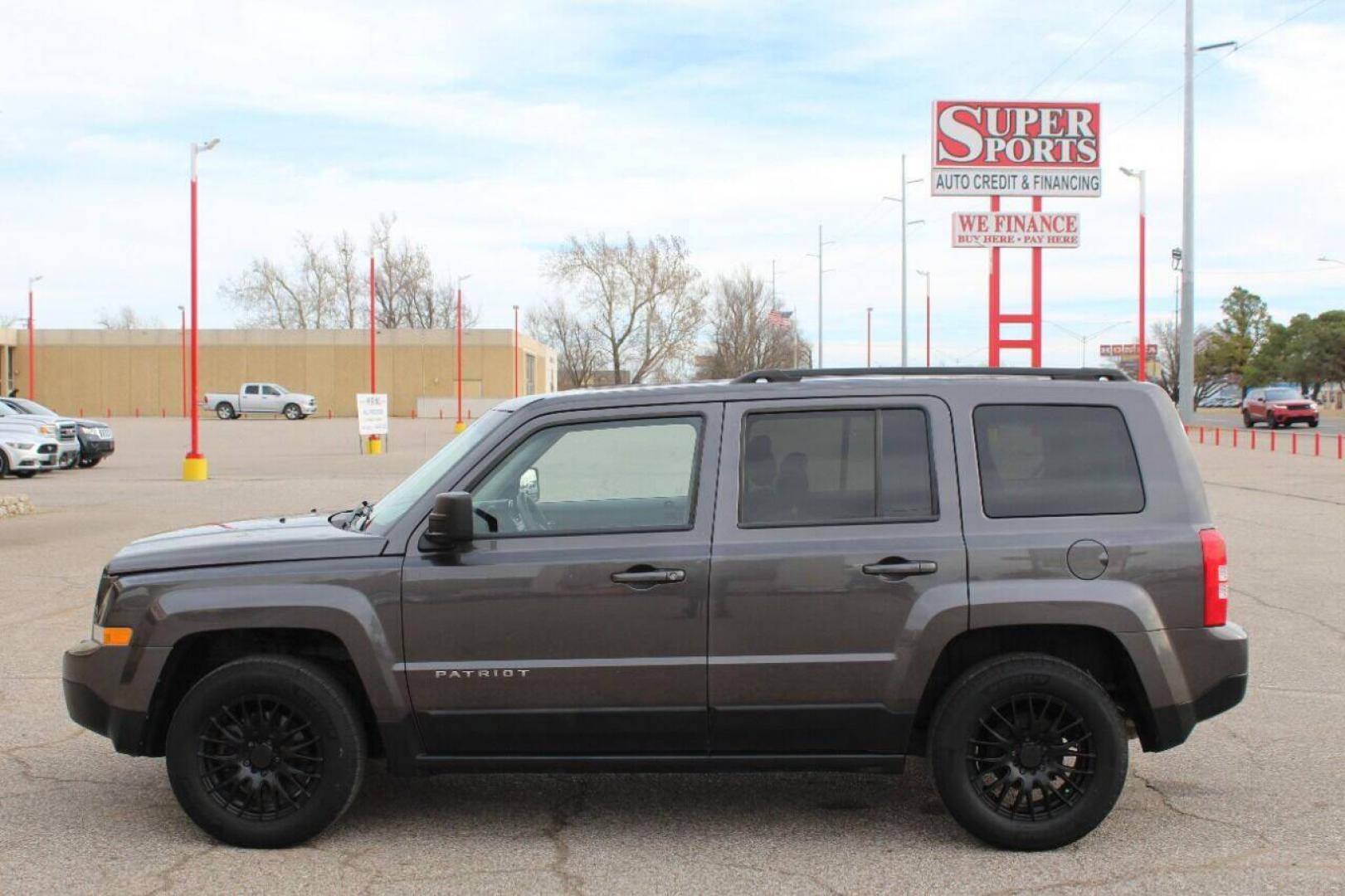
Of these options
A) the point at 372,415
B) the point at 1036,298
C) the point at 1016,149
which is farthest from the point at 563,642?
the point at 372,415

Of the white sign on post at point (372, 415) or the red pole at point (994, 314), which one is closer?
the red pole at point (994, 314)

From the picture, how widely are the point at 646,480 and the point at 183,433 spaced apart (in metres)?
51.2

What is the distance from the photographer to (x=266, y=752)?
4793mm

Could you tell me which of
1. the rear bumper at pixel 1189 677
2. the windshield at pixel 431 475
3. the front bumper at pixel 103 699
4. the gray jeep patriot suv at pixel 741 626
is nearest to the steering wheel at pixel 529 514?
the gray jeep patriot suv at pixel 741 626

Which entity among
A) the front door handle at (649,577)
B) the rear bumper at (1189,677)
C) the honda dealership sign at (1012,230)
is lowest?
the rear bumper at (1189,677)

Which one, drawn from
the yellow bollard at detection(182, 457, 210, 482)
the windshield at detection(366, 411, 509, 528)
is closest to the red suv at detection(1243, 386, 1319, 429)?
the yellow bollard at detection(182, 457, 210, 482)

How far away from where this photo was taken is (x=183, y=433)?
52.6 m

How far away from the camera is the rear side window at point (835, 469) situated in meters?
4.84

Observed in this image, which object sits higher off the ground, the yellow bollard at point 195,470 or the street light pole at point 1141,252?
the street light pole at point 1141,252

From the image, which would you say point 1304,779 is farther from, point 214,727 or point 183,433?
point 183,433

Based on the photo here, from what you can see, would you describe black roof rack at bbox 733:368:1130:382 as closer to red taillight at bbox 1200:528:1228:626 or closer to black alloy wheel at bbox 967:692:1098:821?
red taillight at bbox 1200:528:1228:626

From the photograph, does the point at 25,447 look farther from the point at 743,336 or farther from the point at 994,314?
the point at 743,336

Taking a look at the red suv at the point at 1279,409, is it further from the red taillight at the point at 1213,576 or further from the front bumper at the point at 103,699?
the front bumper at the point at 103,699

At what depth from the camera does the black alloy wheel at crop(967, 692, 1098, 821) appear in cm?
474
